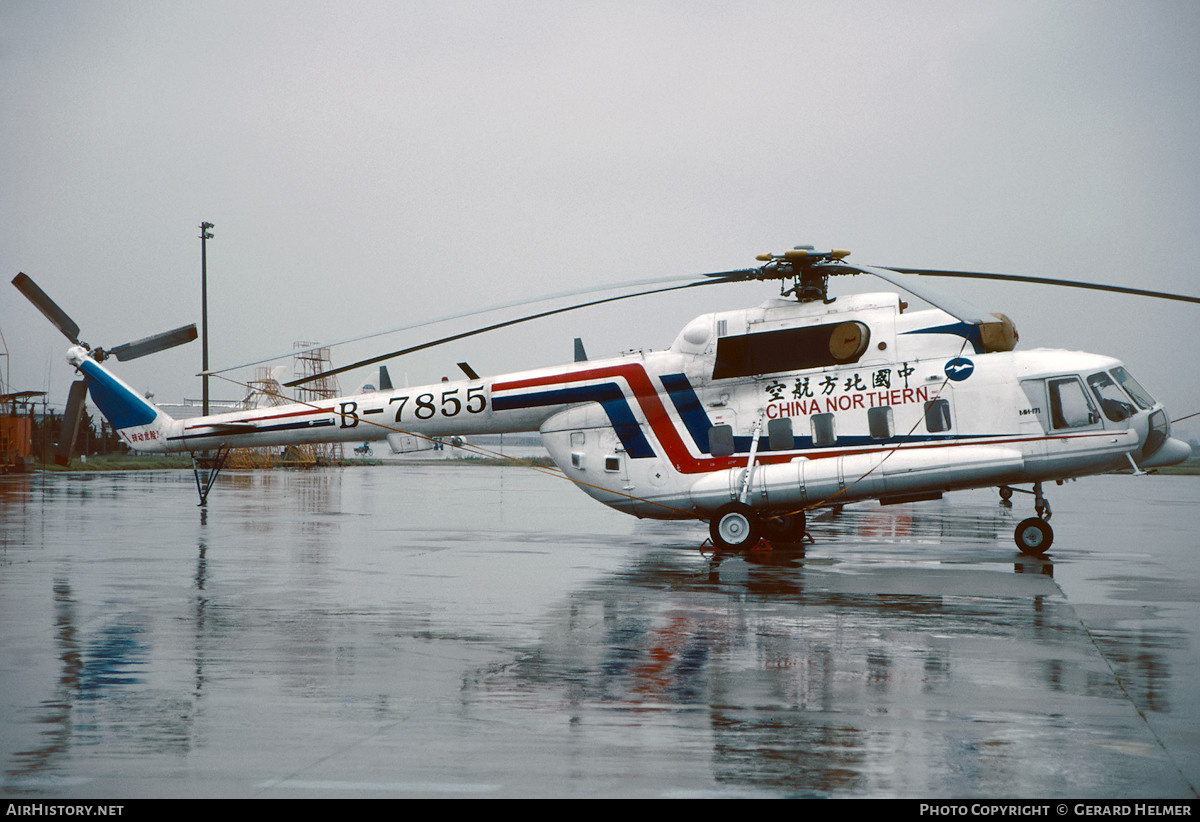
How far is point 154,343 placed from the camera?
2248cm

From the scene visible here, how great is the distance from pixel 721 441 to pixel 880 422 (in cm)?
259

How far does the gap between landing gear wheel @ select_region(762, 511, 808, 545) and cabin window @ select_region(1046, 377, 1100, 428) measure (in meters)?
4.53

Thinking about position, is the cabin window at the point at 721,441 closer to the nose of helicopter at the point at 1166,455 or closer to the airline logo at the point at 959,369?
the airline logo at the point at 959,369

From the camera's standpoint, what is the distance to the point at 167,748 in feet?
18.3

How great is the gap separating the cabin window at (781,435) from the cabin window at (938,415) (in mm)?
2139

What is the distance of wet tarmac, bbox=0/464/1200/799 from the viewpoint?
5.18 metres

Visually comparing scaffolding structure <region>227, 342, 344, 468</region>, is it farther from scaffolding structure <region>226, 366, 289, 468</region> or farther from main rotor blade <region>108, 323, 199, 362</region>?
main rotor blade <region>108, 323, 199, 362</region>

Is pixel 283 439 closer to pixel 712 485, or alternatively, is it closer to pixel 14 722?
pixel 712 485

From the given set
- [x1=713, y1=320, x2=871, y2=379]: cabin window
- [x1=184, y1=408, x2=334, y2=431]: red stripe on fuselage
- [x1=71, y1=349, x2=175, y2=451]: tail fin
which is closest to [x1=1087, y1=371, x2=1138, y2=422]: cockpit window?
[x1=713, y1=320, x2=871, y2=379]: cabin window

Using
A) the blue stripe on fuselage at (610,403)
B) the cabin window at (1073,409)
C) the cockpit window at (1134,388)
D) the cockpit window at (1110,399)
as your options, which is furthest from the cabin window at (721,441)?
the cockpit window at (1134,388)

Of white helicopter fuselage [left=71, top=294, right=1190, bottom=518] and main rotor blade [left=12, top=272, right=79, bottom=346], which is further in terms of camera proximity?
main rotor blade [left=12, top=272, right=79, bottom=346]

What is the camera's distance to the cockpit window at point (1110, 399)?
1527cm

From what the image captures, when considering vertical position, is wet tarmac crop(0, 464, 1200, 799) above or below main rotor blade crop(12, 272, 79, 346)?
below

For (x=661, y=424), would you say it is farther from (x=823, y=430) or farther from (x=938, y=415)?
(x=938, y=415)
